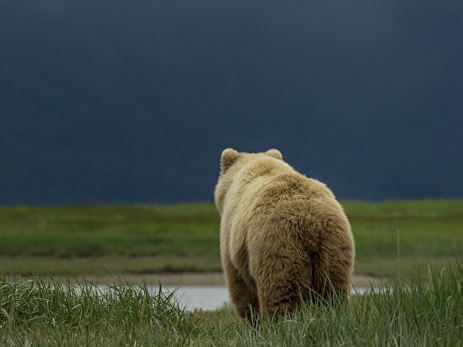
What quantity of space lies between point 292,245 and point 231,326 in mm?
1422

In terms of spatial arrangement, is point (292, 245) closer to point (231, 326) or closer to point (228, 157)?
point (231, 326)

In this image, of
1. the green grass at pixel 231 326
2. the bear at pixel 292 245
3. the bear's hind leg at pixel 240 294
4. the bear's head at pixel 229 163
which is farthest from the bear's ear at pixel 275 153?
the green grass at pixel 231 326

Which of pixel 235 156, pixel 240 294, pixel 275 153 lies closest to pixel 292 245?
pixel 240 294

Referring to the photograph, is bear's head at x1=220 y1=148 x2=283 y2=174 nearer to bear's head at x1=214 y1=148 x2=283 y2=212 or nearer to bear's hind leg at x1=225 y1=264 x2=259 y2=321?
bear's head at x1=214 y1=148 x2=283 y2=212

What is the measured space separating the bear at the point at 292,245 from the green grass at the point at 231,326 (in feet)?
0.69

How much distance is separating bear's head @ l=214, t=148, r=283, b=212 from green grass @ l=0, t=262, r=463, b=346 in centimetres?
167

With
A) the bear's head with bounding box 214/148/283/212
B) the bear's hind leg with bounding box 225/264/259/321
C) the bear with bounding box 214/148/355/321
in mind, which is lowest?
the bear's hind leg with bounding box 225/264/259/321

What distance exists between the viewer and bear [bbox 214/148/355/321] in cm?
548

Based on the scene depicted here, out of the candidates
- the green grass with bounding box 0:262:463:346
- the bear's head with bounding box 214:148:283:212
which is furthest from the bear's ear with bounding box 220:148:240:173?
the green grass with bounding box 0:262:463:346

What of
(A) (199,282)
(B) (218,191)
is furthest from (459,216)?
(B) (218,191)

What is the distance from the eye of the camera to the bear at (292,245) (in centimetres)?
548

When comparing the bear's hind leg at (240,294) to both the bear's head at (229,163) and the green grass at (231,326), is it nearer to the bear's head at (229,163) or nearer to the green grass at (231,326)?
the green grass at (231,326)

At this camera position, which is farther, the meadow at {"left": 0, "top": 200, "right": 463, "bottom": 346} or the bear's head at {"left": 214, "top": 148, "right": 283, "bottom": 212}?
the bear's head at {"left": 214, "top": 148, "right": 283, "bottom": 212}

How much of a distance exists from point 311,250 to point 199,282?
14.4 meters
